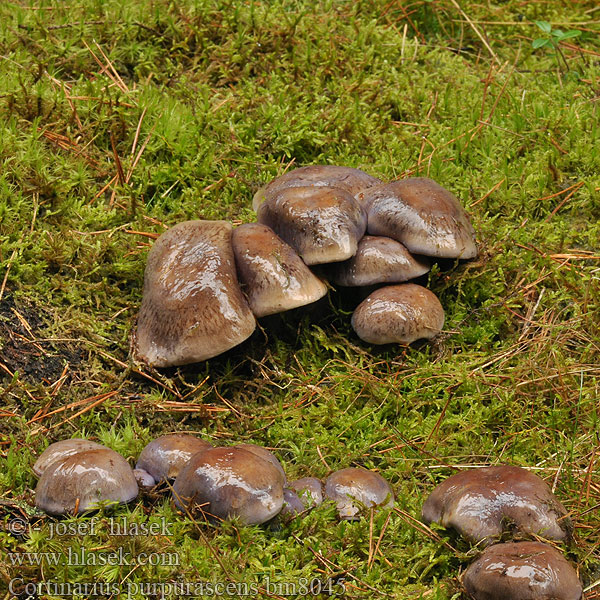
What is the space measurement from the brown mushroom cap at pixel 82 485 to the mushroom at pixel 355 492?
3.10 ft

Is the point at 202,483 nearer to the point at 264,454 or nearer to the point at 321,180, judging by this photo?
the point at 264,454

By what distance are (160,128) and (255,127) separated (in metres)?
0.70

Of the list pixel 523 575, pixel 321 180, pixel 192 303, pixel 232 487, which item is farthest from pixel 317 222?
pixel 523 575

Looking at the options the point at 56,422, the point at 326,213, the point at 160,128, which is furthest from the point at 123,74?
the point at 56,422

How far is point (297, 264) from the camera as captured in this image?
14.1ft

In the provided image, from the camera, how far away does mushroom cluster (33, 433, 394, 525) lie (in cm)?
329

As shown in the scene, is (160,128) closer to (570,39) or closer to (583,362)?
(583,362)

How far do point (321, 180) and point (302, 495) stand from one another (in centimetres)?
206

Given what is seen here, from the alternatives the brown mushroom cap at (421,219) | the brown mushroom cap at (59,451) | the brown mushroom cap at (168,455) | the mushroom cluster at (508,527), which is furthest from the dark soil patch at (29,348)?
the mushroom cluster at (508,527)

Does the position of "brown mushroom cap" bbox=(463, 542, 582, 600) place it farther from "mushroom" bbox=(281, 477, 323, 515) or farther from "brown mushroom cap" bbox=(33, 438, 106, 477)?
"brown mushroom cap" bbox=(33, 438, 106, 477)

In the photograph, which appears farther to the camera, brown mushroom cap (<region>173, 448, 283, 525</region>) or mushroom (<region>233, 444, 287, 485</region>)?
mushroom (<region>233, 444, 287, 485</region>)

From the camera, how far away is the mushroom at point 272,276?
165 inches

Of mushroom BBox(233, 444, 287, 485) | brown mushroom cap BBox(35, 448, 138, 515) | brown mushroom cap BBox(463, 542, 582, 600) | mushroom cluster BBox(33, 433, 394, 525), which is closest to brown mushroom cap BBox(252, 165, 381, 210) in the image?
mushroom BBox(233, 444, 287, 485)

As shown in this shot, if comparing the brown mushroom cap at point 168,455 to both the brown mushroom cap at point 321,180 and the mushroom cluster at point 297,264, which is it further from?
the brown mushroom cap at point 321,180
